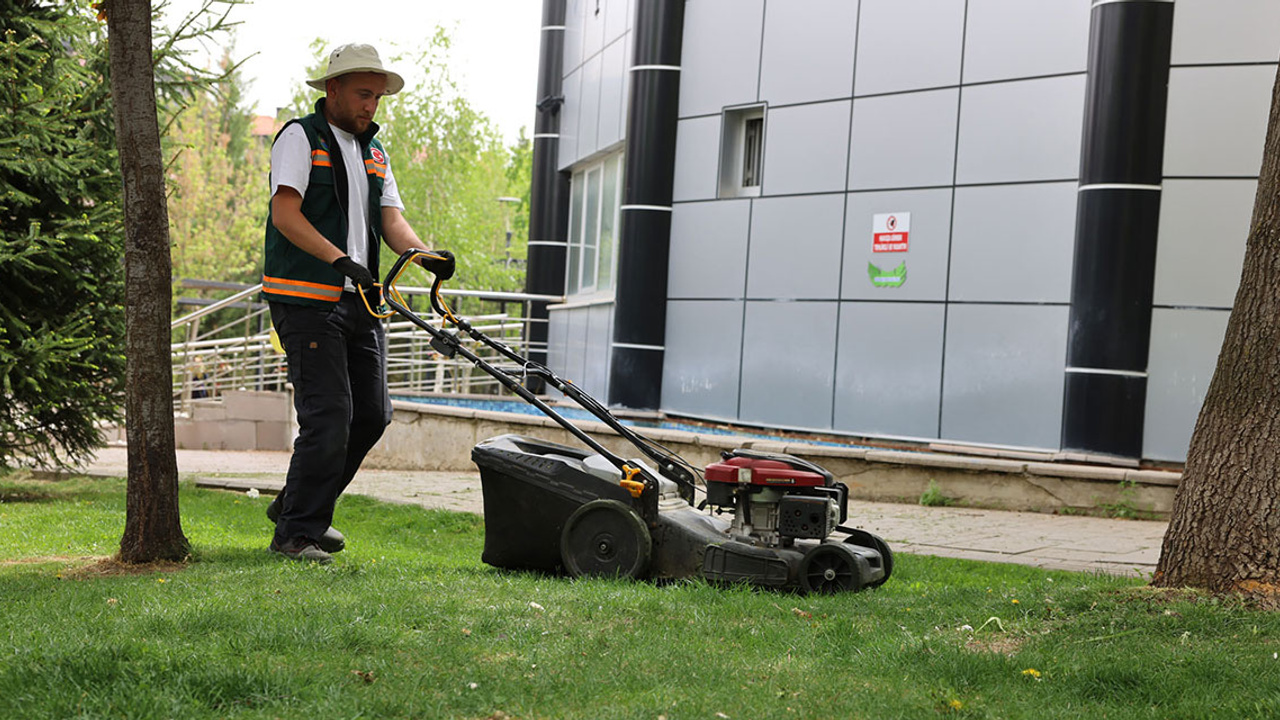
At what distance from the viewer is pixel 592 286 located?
19.9m

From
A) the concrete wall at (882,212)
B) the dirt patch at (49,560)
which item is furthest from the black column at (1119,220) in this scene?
the dirt patch at (49,560)

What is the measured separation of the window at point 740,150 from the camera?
50.0ft

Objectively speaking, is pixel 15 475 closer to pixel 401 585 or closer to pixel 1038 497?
pixel 401 585

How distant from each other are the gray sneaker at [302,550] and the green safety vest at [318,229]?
1025mm

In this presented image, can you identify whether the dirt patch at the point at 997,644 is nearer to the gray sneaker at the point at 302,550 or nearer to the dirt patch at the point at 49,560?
the gray sneaker at the point at 302,550

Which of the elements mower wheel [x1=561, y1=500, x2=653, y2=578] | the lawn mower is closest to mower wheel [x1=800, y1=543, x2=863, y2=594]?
the lawn mower

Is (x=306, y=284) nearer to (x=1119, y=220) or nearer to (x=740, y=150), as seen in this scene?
(x=1119, y=220)

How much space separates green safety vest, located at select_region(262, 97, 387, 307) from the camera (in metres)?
5.49

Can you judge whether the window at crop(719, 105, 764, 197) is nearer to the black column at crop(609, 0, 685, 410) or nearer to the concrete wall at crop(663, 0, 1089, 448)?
the concrete wall at crop(663, 0, 1089, 448)

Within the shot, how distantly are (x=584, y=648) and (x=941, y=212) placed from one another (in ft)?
32.9

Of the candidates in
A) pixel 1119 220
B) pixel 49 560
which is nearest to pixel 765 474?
pixel 49 560

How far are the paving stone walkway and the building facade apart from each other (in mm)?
2324

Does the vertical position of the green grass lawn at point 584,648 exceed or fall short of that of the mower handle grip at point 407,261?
it falls short

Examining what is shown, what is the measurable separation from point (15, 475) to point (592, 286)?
34.2 feet
